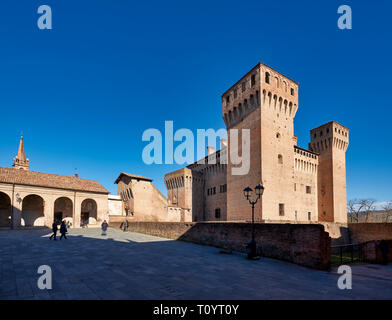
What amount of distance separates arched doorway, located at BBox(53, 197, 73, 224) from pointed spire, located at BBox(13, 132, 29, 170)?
23407 millimetres

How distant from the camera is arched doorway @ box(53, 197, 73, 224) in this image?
3459 cm

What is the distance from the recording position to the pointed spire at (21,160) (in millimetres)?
50284

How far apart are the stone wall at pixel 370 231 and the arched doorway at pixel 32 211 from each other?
38.9 meters

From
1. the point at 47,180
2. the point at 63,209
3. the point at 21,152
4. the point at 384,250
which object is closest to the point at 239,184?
the point at 384,250

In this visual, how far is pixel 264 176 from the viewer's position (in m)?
26.0

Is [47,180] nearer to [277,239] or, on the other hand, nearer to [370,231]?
[277,239]

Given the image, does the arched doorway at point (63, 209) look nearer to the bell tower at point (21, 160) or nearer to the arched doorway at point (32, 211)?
the arched doorway at point (32, 211)

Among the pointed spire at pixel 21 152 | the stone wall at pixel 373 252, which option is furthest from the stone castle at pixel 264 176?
the pointed spire at pixel 21 152

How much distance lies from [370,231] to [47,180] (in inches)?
1554

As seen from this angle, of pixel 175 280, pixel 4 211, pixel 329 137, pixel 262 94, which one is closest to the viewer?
pixel 175 280

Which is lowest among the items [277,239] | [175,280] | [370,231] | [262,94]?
[370,231]

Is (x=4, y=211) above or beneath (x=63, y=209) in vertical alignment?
above

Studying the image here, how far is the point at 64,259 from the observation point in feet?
32.1
